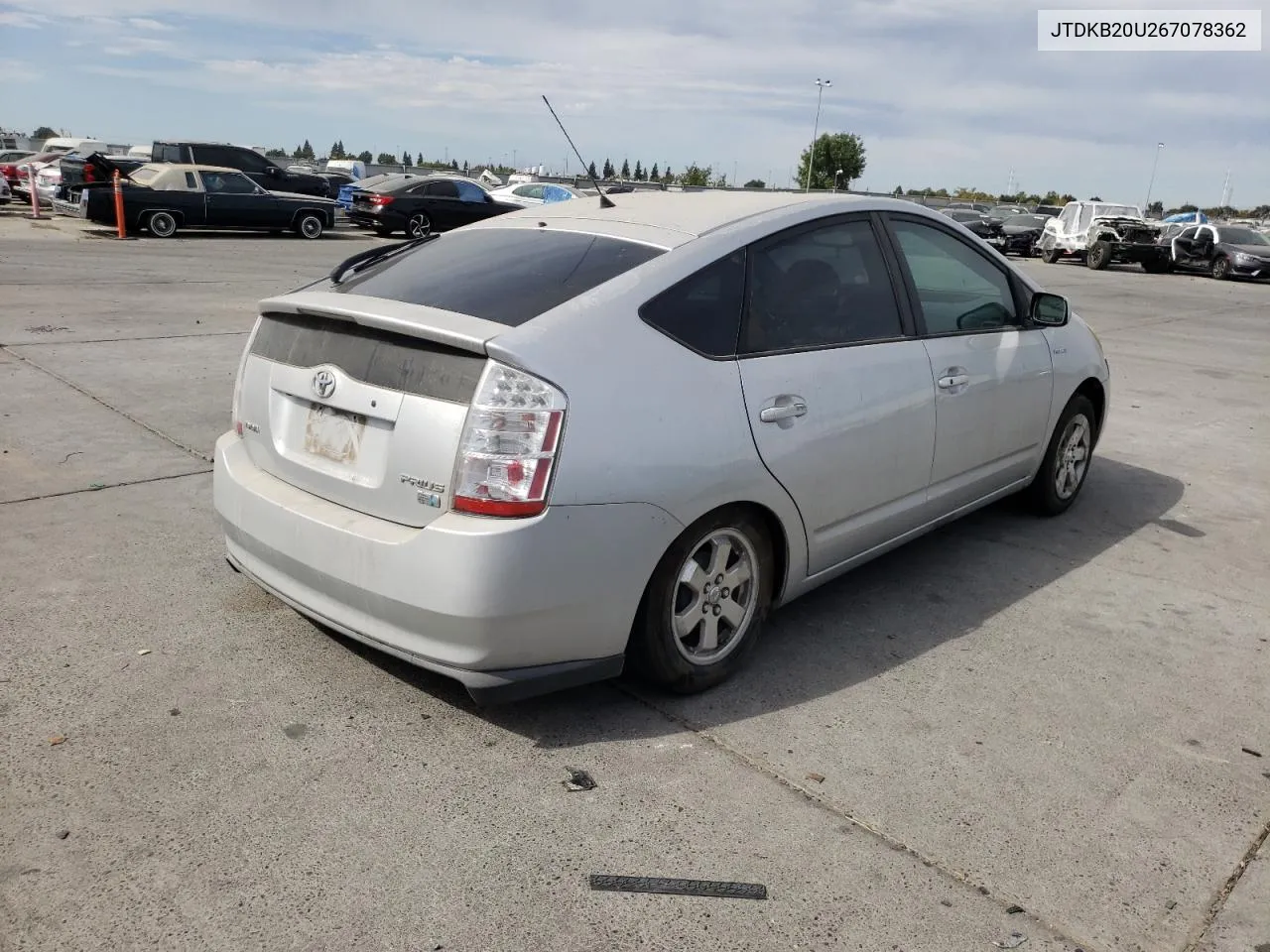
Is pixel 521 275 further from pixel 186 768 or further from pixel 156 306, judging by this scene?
pixel 156 306

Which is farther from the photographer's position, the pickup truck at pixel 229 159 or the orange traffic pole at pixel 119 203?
the pickup truck at pixel 229 159

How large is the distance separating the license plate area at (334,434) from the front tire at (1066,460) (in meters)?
3.60

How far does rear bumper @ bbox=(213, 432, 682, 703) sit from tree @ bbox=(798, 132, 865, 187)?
82779mm

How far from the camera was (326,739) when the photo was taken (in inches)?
124

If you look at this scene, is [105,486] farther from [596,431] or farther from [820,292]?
[820,292]

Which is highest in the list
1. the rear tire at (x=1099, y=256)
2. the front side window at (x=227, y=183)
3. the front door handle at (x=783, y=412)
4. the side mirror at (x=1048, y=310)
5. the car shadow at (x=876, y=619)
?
the front side window at (x=227, y=183)

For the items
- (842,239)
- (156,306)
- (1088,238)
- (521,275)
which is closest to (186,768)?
(521,275)

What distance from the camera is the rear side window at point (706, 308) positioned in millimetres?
3314

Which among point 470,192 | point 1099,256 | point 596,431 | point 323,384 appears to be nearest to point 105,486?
point 323,384

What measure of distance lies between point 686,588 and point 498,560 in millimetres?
762

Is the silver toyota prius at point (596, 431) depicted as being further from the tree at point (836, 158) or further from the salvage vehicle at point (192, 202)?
the tree at point (836, 158)

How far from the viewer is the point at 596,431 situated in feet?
9.77

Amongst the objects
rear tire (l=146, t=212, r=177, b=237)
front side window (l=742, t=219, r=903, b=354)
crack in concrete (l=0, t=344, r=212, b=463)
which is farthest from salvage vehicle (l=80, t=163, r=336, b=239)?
front side window (l=742, t=219, r=903, b=354)

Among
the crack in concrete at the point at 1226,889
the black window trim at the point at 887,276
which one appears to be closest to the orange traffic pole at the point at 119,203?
the black window trim at the point at 887,276
